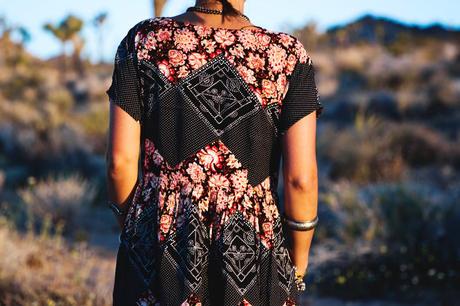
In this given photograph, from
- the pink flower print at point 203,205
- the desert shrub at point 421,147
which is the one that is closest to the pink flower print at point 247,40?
the pink flower print at point 203,205

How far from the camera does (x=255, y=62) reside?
7.56 ft

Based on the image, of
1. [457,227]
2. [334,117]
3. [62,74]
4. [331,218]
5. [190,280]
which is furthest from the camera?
[62,74]

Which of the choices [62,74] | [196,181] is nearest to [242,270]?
[196,181]

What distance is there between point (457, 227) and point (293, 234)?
5046 mm

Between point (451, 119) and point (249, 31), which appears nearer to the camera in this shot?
point (249, 31)

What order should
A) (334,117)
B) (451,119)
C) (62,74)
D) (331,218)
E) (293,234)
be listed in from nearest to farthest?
(293,234), (331,218), (451,119), (334,117), (62,74)

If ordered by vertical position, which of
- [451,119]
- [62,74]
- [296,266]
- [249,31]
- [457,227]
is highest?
[62,74]

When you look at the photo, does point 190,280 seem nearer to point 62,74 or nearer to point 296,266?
point 296,266

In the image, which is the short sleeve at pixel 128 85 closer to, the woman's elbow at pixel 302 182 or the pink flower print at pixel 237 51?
the pink flower print at pixel 237 51

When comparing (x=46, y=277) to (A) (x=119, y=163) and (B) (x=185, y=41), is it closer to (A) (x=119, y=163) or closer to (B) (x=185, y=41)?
(A) (x=119, y=163)

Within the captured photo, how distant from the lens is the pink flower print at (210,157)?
2.32 metres

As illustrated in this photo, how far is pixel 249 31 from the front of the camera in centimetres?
232

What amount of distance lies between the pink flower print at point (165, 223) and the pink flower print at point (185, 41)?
57 cm

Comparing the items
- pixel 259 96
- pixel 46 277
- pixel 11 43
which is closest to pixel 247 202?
pixel 259 96
